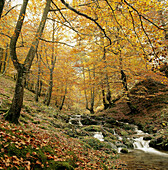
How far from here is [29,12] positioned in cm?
1084

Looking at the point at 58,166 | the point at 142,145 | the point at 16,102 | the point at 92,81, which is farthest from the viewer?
the point at 92,81

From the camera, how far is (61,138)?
21.4ft

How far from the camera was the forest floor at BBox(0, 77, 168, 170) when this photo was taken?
10.8 ft

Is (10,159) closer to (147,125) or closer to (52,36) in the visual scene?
(147,125)

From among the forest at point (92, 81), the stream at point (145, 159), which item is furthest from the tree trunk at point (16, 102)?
the stream at point (145, 159)

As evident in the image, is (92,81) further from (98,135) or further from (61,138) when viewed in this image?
(61,138)

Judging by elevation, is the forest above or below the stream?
above

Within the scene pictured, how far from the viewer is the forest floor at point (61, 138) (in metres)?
3.28

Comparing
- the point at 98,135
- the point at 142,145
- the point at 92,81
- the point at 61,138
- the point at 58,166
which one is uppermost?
the point at 92,81

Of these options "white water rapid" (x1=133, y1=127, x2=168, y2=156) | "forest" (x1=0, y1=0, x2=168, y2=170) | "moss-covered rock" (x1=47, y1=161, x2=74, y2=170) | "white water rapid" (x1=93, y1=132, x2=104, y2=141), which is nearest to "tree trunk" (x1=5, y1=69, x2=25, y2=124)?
"forest" (x1=0, y1=0, x2=168, y2=170)

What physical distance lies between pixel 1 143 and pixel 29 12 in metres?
11.3

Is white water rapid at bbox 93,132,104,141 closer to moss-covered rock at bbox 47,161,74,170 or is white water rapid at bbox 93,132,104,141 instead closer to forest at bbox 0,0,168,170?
forest at bbox 0,0,168,170

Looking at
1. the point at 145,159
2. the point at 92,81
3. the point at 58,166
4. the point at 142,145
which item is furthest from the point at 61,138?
the point at 92,81

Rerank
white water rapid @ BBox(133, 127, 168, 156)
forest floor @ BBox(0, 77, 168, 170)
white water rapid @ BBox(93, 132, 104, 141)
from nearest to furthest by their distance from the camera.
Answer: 1. forest floor @ BBox(0, 77, 168, 170)
2. white water rapid @ BBox(133, 127, 168, 156)
3. white water rapid @ BBox(93, 132, 104, 141)
